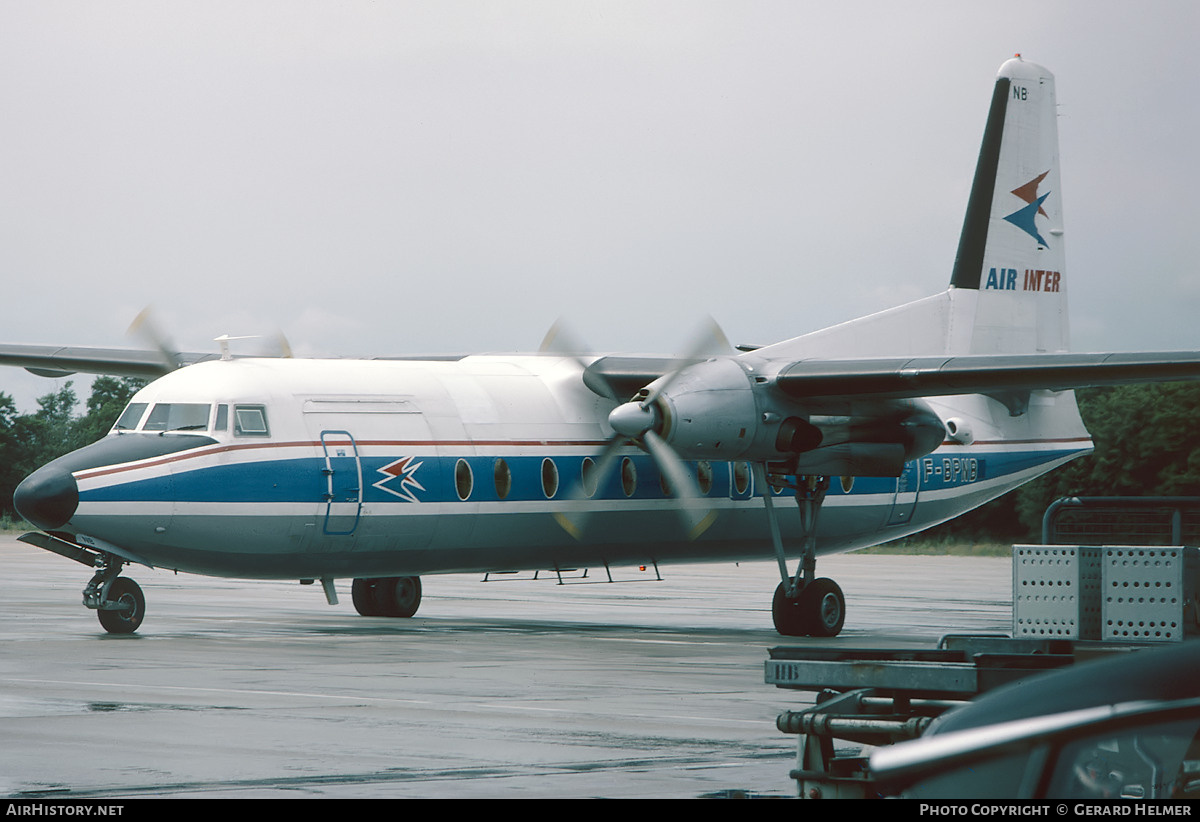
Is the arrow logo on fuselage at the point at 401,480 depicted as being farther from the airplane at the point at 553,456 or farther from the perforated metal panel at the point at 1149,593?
the perforated metal panel at the point at 1149,593

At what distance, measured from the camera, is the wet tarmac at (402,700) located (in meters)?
8.84

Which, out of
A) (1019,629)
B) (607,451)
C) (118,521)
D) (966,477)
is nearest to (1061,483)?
(966,477)

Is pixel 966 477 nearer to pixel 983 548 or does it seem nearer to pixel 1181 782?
pixel 1181 782

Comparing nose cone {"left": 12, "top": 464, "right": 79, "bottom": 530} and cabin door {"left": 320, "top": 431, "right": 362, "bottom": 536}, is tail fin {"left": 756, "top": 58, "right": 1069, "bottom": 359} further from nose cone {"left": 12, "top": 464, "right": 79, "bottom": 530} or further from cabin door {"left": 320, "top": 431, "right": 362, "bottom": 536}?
nose cone {"left": 12, "top": 464, "right": 79, "bottom": 530}

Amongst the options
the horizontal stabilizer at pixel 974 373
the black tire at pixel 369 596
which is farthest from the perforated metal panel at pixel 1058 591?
the black tire at pixel 369 596

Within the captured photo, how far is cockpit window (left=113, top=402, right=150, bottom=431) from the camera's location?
1822 centimetres

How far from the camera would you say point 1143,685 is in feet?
11.8

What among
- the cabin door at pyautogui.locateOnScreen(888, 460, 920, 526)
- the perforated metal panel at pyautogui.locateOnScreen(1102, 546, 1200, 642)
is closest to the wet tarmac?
the cabin door at pyautogui.locateOnScreen(888, 460, 920, 526)

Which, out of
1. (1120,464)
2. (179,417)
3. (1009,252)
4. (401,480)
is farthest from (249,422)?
(1120,464)

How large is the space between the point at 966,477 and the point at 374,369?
9422mm

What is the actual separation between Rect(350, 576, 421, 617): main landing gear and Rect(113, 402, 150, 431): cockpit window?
5076 millimetres

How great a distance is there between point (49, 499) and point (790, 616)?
9249 millimetres

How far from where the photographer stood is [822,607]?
20.7m

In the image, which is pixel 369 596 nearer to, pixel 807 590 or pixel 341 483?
pixel 341 483
